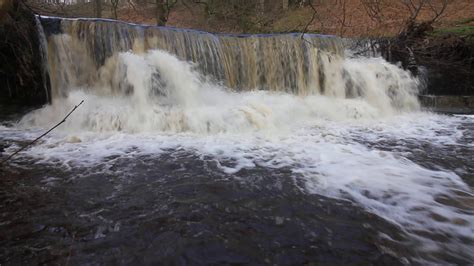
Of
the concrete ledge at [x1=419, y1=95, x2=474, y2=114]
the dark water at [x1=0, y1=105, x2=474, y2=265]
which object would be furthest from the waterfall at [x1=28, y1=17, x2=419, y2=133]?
the dark water at [x1=0, y1=105, x2=474, y2=265]

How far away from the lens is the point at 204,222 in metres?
3.30

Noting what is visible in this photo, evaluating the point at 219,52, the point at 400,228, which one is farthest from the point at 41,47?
the point at 400,228

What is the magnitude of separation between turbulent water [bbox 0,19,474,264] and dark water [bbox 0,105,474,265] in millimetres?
19

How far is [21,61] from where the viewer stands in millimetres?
7418

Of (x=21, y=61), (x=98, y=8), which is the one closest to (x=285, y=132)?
(x=21, y=61)

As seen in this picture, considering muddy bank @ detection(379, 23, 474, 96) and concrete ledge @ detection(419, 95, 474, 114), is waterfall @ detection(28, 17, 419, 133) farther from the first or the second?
muddy bank @ detection(379, 23, 474, 96)

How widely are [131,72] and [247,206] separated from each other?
217 inches

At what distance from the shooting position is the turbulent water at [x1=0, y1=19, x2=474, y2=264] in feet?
9.81

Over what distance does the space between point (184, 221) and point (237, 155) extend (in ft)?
7.37

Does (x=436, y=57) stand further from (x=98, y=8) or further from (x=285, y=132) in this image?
(x=98, y=8)

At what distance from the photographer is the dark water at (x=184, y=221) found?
2.77 m

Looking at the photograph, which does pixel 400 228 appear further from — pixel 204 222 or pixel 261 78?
pixel 261 78

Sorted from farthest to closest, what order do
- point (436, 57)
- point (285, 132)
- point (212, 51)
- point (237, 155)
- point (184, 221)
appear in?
1. point (436, 57)
2. point (212, 51)
3. point (285, 132)
4. point (237, 155)
5. point (184, 221)

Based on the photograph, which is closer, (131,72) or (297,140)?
(297,140)
